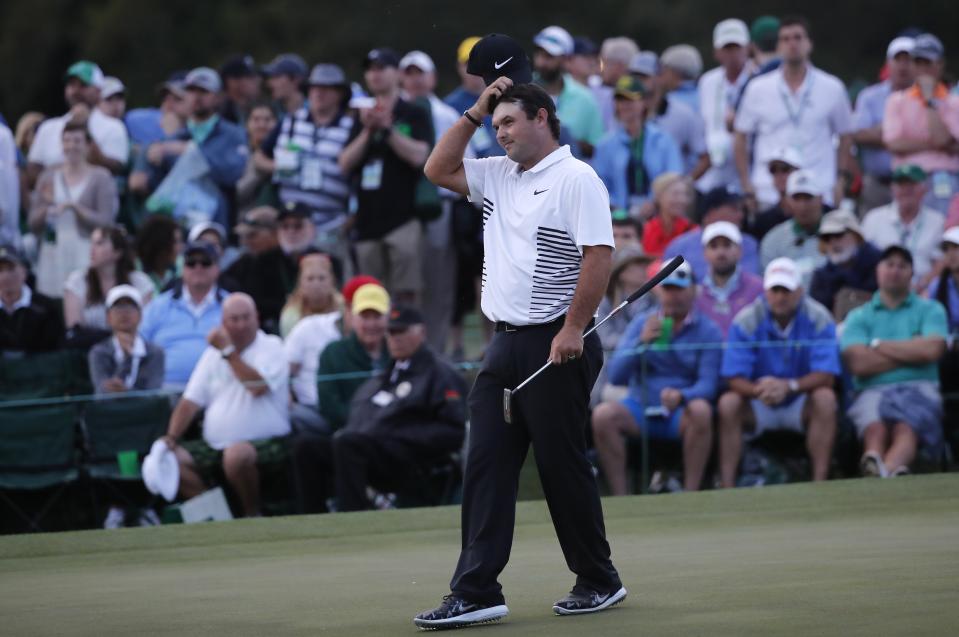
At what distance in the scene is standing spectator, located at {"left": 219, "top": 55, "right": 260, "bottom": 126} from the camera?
16.3 meters

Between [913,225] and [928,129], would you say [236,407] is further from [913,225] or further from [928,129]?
[928,129]

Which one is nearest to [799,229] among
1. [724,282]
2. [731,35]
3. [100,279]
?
[724,282]

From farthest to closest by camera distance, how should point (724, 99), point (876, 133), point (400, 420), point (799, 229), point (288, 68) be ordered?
point (288, 68) < point (724, 99) < point (876, 133) < point (799, 229) < point (400, 420)

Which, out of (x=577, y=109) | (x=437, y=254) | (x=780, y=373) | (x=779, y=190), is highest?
(x=577, y=109)

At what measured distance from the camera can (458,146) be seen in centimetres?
679

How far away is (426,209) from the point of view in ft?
45.8

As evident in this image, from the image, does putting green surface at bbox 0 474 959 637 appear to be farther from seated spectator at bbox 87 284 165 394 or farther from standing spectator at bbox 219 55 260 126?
standing spectator at bbox 219 55 260 126

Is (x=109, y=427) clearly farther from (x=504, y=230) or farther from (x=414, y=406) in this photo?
(x=504, y=230)

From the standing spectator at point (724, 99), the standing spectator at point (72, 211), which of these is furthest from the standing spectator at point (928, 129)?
the standing spectator at point (72, 211)

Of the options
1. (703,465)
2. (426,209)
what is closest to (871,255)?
(703,465)

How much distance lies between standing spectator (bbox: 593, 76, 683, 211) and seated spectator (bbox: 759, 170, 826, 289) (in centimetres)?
123

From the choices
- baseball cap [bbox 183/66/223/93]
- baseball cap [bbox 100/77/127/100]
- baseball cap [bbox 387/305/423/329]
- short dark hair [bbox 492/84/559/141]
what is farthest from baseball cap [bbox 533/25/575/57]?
short dark hair [bbox 492/84/559/141]

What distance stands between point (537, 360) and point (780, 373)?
5.48 metres

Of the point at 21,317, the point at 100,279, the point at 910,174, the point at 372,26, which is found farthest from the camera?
the point at 372,26
